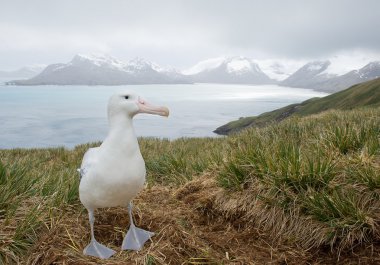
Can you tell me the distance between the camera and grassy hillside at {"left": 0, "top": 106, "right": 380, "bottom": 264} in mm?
3216

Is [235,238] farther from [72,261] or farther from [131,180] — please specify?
[72,261]

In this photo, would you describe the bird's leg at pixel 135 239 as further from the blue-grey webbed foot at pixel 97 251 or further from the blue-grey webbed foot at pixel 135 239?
the blue-grey webbed foot at pixel 97 251

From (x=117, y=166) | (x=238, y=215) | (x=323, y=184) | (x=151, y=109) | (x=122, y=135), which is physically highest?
(x=151, y=109)

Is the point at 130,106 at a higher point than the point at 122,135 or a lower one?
higher

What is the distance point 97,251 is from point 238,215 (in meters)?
1.65

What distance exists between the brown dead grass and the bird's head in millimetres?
1142

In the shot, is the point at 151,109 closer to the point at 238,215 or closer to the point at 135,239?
the point at 135,239

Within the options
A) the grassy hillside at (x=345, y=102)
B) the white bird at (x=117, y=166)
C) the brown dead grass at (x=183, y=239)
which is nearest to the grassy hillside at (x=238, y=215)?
the brown dead grass at (x=183, y=239)

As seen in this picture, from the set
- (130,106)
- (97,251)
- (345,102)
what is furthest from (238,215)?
(345,102)

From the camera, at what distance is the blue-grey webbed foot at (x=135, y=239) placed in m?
3.20

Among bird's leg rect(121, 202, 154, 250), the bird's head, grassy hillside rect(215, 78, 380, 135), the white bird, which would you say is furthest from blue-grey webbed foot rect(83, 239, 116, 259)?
grassy hillside rect(215, 78, 380, 135)

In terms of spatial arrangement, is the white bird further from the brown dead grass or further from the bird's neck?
the brown dead grass

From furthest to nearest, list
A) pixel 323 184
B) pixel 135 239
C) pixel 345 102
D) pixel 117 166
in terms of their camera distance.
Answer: pixel 345 102
pixel 323 184
pixel 135 239
pixel 117 166

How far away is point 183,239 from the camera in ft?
11.0
